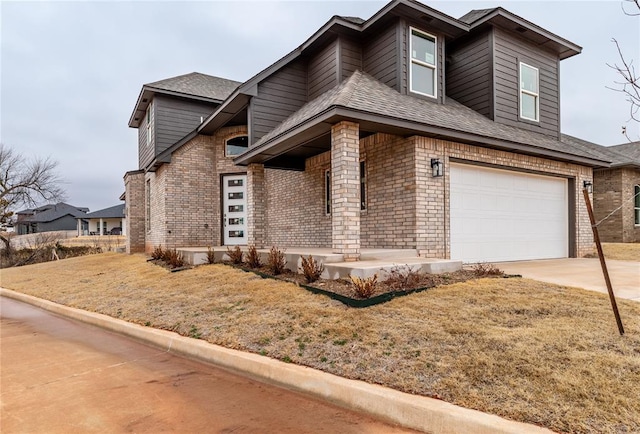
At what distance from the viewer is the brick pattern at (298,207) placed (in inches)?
437

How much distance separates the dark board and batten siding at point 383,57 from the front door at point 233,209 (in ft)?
20.2

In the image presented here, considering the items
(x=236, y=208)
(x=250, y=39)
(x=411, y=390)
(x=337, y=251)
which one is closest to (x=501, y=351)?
(x=411, y=390)

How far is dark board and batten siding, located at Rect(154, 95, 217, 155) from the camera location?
44.1 feet

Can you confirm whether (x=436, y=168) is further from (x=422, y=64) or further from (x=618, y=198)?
(x=618, y=198)

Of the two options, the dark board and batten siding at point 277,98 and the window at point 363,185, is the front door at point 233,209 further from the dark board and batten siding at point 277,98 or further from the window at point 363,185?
the window at point 363,185

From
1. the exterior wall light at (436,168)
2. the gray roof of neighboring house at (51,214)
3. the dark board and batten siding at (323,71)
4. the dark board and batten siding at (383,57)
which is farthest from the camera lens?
the gray roof of neighboring house at (51,214)

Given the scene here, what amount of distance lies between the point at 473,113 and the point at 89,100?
41.6 metres

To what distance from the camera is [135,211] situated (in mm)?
15844

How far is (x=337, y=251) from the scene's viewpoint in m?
6.64

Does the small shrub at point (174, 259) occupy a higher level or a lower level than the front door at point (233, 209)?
lower

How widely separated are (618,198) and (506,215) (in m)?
9.67

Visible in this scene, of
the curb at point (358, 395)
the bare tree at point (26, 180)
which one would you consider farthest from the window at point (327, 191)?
the bare tree at point (26, 180)

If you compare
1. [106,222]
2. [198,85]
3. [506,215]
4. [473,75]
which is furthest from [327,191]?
[106,222]

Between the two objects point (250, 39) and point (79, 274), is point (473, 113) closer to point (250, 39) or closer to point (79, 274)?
point (79, 274)
